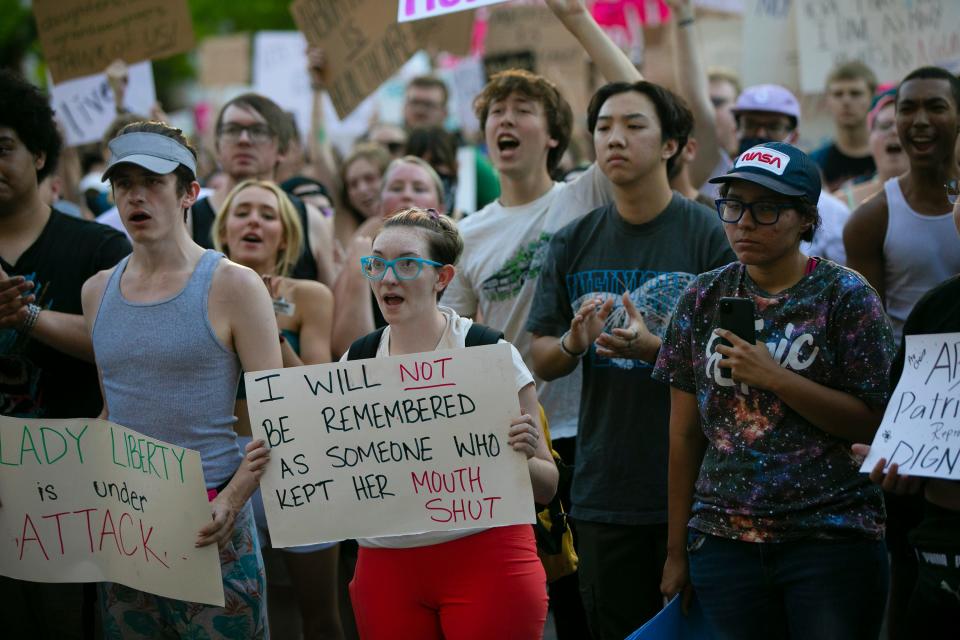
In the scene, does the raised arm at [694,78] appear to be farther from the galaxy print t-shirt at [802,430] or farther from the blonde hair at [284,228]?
the galaxy print t-shirt at [802,430]

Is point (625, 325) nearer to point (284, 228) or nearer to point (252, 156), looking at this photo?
point (284, 228)

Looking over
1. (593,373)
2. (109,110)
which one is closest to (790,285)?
(593,373)

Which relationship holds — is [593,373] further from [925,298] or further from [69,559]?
[69,559]

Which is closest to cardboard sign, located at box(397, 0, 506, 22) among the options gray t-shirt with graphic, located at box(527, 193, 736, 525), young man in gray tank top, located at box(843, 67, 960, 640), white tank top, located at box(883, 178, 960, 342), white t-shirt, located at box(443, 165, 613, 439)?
white t-shirt, located at box(443, 165, 613, 439)

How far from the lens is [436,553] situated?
3.33m

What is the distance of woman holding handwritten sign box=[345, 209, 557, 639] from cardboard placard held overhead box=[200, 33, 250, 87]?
10.2m

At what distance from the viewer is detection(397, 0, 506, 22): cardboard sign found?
A: 16.1ft

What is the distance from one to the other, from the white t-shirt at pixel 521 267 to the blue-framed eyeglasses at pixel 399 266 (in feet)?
3.81

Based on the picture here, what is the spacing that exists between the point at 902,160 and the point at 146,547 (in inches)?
156

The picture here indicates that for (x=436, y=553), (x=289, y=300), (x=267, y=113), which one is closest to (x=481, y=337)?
(x=436, y=553)

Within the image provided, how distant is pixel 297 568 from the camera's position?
15.2ft

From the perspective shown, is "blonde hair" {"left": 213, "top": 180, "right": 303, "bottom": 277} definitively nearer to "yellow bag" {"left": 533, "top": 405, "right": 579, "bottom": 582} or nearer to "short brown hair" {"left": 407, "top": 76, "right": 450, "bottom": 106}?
"yellow bag" {"left": 533, "top": 405, "right": 579, "bottom": 582}

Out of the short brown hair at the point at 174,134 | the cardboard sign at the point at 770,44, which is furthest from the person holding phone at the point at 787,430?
the cardboard sign at the point at 770,44

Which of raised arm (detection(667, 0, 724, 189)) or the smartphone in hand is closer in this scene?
the smartphone in hand
